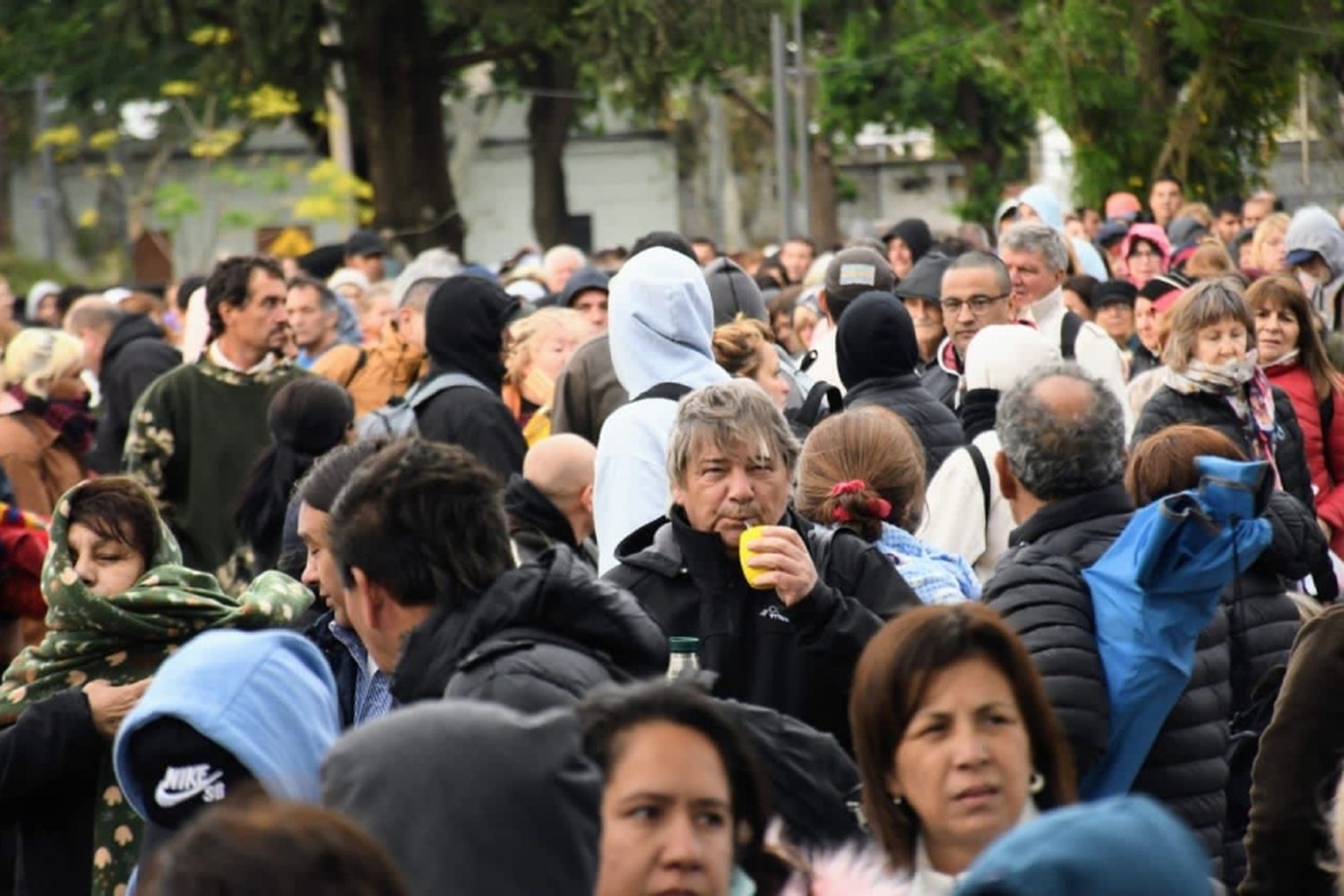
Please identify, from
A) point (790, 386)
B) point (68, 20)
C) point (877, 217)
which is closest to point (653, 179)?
point (877, 217)

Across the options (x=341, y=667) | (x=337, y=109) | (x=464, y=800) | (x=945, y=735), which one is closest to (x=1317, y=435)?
(x=341, y=667)

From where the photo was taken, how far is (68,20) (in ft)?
94.4

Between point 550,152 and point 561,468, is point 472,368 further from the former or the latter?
point 550,152

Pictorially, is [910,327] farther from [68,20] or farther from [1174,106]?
[68,20]

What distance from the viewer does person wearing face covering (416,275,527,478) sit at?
907cm

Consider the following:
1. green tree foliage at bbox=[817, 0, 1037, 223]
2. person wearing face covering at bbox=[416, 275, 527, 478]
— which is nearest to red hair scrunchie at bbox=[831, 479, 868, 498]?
person wearing face covering at bbox=[416, 275, 527, 478]

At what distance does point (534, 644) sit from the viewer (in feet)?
→ 14.0

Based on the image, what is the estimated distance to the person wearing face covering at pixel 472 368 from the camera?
907 centimetres

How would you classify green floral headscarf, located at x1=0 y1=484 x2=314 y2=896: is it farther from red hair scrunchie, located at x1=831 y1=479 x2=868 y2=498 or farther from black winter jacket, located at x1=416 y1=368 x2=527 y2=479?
black winter jacket, located at x1=416 y1=368 x2=527 y2=479

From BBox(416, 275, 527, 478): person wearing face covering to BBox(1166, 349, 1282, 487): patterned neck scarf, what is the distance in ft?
7.95

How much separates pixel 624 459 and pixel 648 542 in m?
0.92

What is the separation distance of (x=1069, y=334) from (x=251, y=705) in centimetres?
667

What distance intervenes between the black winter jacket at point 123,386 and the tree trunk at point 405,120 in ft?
50.1

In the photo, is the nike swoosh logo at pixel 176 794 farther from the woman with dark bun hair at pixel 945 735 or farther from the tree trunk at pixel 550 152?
the tree trunk at pixel 550 152
